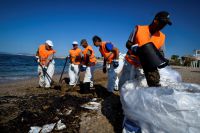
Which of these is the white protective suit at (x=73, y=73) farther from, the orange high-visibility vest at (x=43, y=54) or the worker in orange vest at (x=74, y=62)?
the orange high-visibility vest at (x=43, y=54)

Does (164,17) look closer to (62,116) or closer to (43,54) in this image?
(62,116)

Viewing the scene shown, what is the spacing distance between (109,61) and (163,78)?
7.70 ft

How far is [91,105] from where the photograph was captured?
4.50 m

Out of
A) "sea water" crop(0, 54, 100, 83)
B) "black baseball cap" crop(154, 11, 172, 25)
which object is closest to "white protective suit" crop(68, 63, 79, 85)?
"black baseball cap" crop(154, 11, 172, 25)

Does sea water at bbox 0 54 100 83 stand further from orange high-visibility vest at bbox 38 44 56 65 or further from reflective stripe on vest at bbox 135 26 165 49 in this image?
reflective stripe on vest at bbox 135 26 165 49

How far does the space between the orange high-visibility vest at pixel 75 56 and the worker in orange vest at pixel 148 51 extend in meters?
4.33

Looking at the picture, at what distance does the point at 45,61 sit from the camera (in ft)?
24.8

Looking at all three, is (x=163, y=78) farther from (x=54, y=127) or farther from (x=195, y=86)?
(x=54, y=127)

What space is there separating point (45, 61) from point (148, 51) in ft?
18.3

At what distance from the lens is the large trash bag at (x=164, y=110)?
202 centimetres

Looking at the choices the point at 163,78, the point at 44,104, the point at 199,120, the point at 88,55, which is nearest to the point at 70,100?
the point at 44,104

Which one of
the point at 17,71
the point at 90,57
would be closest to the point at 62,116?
the point at 90,57

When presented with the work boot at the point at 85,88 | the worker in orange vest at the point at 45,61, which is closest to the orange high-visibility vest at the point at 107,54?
the work boot at the point at 85,88

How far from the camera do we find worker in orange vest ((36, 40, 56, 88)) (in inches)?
295
